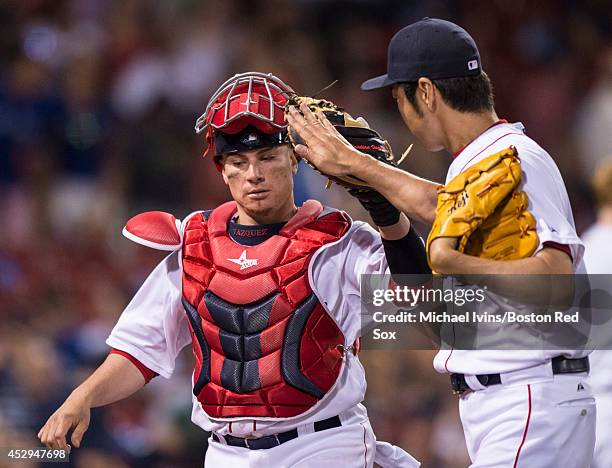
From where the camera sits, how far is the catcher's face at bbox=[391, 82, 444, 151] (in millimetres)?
2988

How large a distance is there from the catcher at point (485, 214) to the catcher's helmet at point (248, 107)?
0.34m

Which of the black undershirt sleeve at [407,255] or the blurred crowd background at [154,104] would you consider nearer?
the black undershirt sleeve at [407,255]

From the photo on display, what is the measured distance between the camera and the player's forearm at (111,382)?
11.5 ft

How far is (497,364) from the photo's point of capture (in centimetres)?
287

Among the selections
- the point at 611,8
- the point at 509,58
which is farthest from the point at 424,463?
the point at 611,8

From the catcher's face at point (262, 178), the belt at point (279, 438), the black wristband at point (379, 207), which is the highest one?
the catcher's face at point (262, 178)

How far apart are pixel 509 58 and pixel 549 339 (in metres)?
4.63

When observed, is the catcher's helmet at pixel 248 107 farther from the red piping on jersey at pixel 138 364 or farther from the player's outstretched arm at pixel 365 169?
the red piping on jersey at pixel 138 364

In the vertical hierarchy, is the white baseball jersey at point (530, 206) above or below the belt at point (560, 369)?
above

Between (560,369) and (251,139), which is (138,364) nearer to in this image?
(251,139)

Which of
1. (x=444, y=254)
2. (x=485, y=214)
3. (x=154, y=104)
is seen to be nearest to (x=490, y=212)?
(x=485, y=214)

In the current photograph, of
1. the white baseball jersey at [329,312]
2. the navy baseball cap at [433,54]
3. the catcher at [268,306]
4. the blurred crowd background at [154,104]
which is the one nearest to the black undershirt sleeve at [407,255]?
the catcher at [268,306]

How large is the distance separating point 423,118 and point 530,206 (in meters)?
0.42

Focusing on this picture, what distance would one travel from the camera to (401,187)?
2.91m
